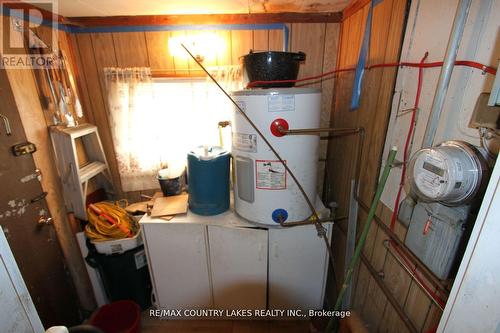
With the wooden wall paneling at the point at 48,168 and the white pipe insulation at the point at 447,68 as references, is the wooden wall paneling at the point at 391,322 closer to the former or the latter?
the white pipe insulation at the point at 447,68

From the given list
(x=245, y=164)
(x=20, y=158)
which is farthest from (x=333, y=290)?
(x=20, y=158)

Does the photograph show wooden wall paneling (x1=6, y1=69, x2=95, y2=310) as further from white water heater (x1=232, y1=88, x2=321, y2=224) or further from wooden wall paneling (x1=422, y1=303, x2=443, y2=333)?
wooden wall paneling (x1=422, y1=303, x2=443, y2=333)

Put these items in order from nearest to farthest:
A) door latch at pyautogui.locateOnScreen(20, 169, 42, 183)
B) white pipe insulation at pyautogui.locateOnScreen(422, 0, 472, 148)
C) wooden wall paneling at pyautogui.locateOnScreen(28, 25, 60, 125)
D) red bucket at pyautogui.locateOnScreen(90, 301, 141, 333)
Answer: white pipe insulation at pyautogui.locateOnScreen(422, 0, 472, 148) < door latch at pyautogui.locateOnScreen(20, 169, 42, 183) < wooden wall paneling at pyautogui.locateOnScreen(28, 25, 60, 125) < red bucket at pyautogui.locateOnScreen(90, 301, 141, 333)

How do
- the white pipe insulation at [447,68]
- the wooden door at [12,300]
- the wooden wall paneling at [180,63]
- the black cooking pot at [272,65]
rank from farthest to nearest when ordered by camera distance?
1. the wooden wall paneling at [180,63]
2. the black cooking pot at [272,65]
3. the white pipe insulation at [447,68]
4. the wooden door at [12,300]

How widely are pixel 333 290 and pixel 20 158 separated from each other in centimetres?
216

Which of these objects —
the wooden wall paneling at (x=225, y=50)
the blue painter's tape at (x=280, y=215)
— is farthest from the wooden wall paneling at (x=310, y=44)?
the blue painter's tape at (x=280, y=215)

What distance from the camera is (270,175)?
1263 millimetres

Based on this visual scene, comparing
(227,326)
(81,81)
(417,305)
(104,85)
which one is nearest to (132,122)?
(104,85)

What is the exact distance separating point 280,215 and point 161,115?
1155 millimetres

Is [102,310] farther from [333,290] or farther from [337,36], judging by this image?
[337,36]

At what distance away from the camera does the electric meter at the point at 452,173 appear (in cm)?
58

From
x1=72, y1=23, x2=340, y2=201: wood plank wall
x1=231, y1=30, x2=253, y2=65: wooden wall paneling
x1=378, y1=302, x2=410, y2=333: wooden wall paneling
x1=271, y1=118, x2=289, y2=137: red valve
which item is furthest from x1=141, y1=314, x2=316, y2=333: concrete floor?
x1=231, y1=30, x2=253, y2=65: wooden wall paneling

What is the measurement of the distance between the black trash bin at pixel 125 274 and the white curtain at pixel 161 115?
0.62 metres

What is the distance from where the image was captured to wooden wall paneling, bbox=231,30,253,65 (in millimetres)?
1663
